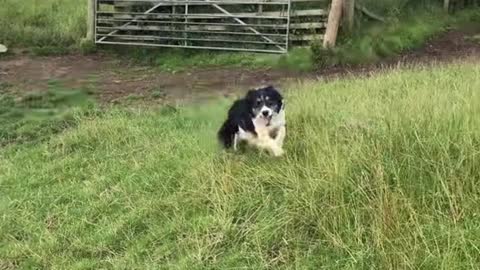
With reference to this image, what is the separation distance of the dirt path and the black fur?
4.72 m

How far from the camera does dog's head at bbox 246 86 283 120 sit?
538 cm

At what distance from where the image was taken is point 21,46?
49.4 feet

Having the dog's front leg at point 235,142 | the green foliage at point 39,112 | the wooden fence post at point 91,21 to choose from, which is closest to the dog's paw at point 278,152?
the dog's front leg at point 235,142

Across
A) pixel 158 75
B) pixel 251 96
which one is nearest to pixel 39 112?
pixel 158 75

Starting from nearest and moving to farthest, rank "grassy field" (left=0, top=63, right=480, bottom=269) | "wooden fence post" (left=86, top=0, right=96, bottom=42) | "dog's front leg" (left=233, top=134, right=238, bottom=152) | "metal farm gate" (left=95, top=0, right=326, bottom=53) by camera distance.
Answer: "grassy field" (left=0, top=63, right=480, bottom=269)
"dog's front leg" (left=233, top=134, right=238, bottom=152)
"metal farm gate" (left=95, top=0, right=326, bottom=53)
"wooden fence post" (left=86, top=0, right=96, bottom=42)

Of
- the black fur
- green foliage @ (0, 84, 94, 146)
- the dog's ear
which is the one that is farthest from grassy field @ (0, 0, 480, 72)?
the dog's ear

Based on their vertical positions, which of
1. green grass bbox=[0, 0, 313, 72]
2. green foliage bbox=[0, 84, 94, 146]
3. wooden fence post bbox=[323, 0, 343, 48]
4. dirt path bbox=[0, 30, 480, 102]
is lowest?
green foliage bbox=[0, 84, 94, 146]

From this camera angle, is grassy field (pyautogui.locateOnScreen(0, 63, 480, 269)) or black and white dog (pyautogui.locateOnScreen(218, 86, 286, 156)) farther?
black and white dog (pyautogui.locateOnScreen(218, 86, 286, 156))

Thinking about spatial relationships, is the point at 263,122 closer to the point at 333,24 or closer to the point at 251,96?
the point at 251,96

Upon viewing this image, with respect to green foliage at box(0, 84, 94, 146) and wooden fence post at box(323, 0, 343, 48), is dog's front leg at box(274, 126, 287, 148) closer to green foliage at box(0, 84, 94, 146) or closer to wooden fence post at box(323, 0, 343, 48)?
green foliage at box(0, 84, 94, 146)

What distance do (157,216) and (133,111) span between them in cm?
450

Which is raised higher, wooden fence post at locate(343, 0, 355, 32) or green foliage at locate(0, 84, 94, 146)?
wooden fence post at locate(343, 0, 355, 32)

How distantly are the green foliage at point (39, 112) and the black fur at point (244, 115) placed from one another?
140 inches

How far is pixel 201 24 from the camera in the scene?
14.4m
